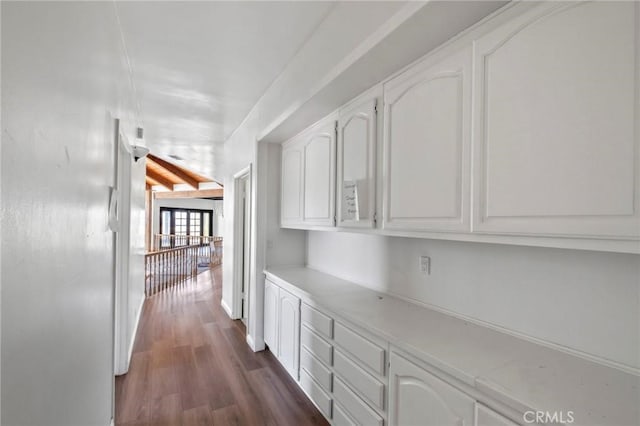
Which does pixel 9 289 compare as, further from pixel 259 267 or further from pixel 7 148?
pixel 259 267

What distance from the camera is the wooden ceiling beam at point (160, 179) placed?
9966 mm

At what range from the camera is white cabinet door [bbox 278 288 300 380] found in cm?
258

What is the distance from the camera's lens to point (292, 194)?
310 cm

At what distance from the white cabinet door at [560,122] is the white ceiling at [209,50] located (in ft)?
3.80

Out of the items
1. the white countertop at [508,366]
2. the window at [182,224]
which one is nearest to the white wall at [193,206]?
the window at [182,224]

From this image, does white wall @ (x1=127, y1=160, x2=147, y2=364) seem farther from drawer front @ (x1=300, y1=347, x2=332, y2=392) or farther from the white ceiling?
drawer front @ (x1=300, y1=347, x2=332, y2=392)

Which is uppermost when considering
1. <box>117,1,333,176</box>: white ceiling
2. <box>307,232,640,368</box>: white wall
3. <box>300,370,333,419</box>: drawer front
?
<box>117,1,333,176</box>: white ceiling

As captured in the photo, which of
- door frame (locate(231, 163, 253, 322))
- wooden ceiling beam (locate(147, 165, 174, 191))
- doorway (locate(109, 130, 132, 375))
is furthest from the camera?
wooden ceiling beam (locate(147, 165, 174, 191))

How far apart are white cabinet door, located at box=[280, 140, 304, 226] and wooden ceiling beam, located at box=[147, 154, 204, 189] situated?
5778 millimetres

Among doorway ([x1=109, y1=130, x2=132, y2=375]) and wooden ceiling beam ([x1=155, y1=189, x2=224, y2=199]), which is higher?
wooden ceiling beam ([x1=155, y1=189, x2=224, y2=199])

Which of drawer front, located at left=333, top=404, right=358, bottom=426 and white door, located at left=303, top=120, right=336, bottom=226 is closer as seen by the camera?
drawer front, located at left=333, top=404, right=358, bottom=426

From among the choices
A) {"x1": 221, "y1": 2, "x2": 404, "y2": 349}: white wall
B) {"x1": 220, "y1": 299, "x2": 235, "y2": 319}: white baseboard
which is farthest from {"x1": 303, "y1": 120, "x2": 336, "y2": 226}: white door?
{"x1": 220, "y1": 299, "x2": 235, "y2": 319}: white baseboard

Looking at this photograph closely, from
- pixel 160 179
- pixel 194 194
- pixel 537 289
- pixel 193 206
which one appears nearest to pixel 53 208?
pixel 537 289

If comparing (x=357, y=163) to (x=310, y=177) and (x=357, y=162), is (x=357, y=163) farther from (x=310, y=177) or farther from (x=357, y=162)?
(x=310, y=177)
